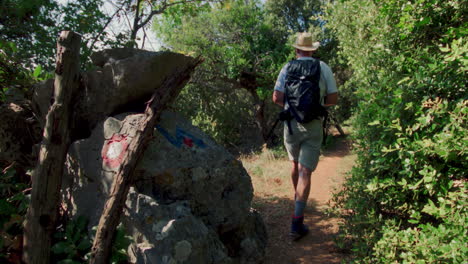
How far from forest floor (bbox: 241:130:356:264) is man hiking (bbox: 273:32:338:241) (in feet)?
0.59

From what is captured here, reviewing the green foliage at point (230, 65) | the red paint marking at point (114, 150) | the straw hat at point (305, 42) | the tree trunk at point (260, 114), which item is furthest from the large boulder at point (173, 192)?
the tree trunk at point (260, 114)

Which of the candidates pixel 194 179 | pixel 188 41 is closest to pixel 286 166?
pixel 194 179

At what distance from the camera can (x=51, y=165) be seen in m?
2.49

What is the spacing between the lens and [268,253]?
136 inches

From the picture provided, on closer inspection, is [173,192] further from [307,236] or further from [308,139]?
[307,236]

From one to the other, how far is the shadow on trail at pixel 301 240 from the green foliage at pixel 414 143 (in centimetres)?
27

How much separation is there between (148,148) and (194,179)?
47 cm

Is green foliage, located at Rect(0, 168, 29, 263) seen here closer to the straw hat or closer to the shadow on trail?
the shadow on trail

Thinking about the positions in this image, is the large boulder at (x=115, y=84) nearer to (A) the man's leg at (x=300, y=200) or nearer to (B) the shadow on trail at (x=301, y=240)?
(A) the man's leg at (x=300, y=200)

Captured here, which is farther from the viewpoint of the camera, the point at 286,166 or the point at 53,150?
the point at 286,166

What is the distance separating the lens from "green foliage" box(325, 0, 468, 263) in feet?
8.00

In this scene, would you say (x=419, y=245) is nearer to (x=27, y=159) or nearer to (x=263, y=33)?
(x=27, y=159)

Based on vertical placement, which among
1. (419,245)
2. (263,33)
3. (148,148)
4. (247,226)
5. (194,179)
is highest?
(263,33)

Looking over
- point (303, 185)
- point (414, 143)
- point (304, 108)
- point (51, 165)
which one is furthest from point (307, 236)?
point (51, 165)
